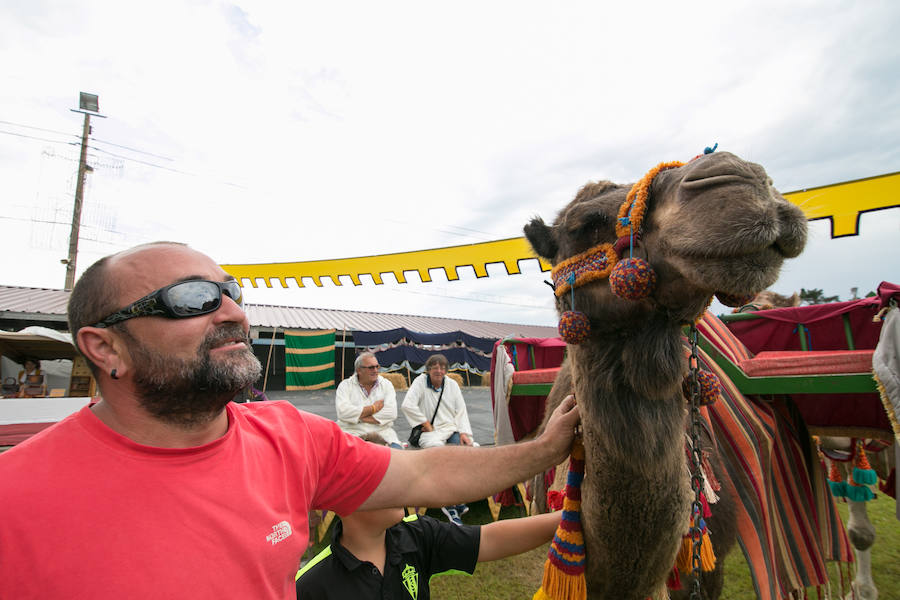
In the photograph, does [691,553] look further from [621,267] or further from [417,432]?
[417,432]

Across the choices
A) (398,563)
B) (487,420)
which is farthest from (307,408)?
(398,563)

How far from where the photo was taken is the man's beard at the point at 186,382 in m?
1.18

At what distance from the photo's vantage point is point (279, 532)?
3.99ft

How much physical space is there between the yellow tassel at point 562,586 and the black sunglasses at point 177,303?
65.2 inches

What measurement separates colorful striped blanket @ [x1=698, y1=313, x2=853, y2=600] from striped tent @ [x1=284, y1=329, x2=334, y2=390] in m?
14.7

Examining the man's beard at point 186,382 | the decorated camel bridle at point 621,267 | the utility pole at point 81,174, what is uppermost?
the utility pole at point 81,174

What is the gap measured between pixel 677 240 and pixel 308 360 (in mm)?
15741

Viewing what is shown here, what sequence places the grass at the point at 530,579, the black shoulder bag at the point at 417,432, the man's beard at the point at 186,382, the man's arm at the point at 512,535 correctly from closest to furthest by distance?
the man's beard at the point at 186,382
the man's arm at the point at 512,535
the grass at the point at 530,579
the black shoulder bag at the point at 417,432

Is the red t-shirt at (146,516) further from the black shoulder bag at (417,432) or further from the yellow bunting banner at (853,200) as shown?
the black shoulder bag at (417,432)

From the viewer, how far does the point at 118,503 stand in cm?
101

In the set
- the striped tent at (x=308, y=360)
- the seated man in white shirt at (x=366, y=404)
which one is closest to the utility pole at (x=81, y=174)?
the striped tent at (x=308, y=360)

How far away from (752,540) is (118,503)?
287 centimetres

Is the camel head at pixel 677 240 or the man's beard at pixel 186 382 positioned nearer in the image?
the man's beard at pixel 186 382

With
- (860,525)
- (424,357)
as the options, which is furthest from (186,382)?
(424,357)
